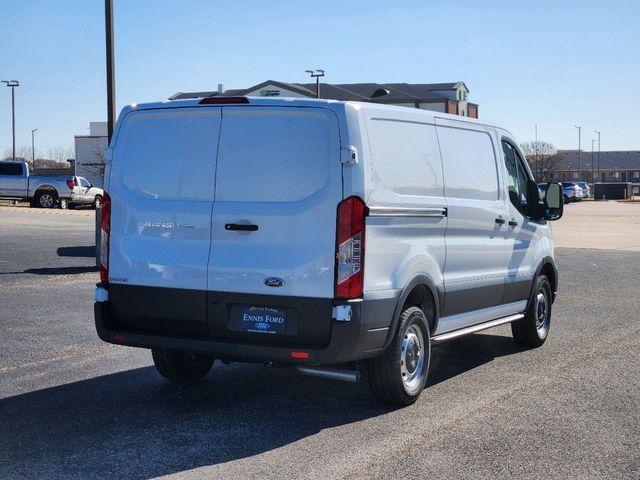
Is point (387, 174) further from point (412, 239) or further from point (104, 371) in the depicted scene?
point (104, 371)

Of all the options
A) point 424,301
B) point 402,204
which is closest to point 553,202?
point 424,301

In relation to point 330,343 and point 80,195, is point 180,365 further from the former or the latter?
point 80,195

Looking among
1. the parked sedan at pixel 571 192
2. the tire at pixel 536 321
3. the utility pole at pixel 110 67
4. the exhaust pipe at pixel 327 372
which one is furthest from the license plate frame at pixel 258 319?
the parked sedan at pixel 571 192

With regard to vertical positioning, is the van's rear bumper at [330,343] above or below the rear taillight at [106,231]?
below

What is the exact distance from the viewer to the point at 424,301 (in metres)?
6.94

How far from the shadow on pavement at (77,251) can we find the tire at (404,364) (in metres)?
13.0

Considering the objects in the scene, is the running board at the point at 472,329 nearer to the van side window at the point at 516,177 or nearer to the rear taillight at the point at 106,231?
the van side window at the point at 516,177

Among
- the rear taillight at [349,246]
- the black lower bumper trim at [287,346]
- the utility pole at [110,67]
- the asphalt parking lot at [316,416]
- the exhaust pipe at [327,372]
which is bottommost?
the asphalt parking lot at [316,416]

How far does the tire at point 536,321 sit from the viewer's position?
29.4 ft

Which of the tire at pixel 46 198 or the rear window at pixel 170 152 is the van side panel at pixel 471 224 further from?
the tire at pixel 46 198

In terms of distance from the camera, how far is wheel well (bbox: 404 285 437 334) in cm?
669

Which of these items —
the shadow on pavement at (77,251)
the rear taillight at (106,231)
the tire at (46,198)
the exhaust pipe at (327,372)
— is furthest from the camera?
the tire at (46,198)

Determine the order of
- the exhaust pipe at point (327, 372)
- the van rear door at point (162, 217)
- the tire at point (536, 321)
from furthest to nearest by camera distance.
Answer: the tire at point (536, 321) < the van rear door at point (162, 217) < the exhaust pipe at point (327, 372)

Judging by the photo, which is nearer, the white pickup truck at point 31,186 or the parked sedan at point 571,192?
the white pickup truck at point 31,186
